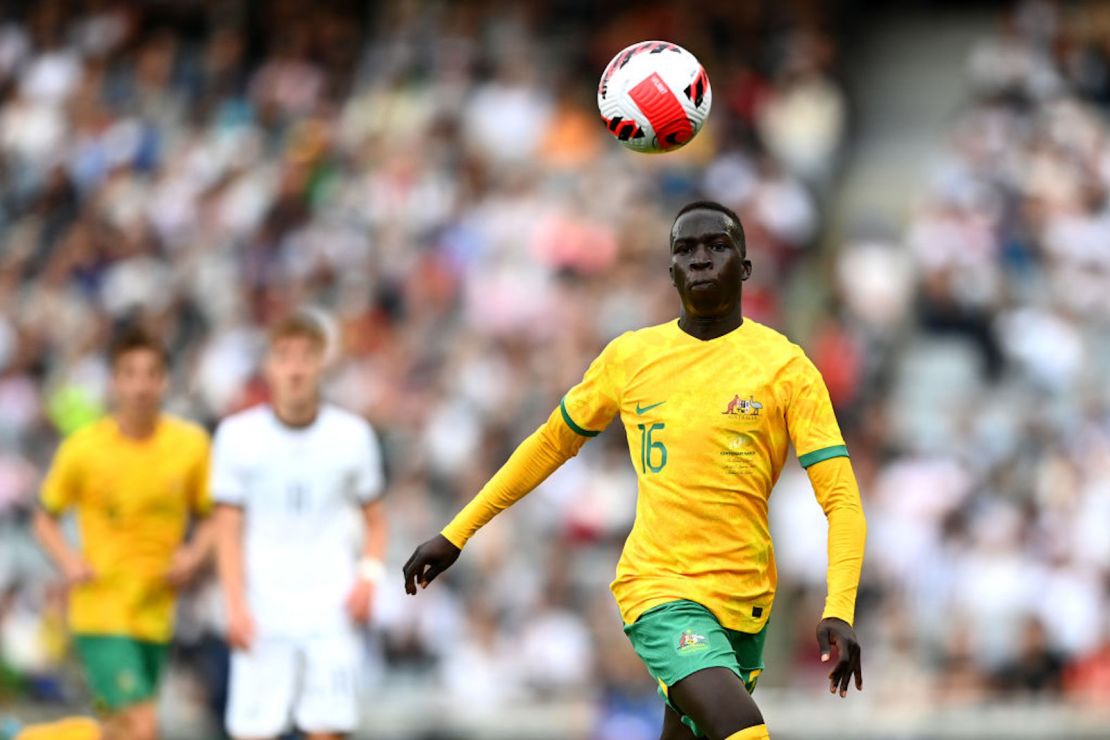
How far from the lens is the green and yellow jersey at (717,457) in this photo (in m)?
7.35

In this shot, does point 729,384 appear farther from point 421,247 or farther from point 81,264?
point 81,264

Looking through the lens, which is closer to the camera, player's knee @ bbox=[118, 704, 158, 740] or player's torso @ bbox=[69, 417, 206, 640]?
player's knee @ bbox=[118, 704, 158, 740]

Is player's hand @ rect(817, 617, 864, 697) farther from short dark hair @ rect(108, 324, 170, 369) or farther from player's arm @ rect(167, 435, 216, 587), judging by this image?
short dark hair @ rect(108, 324, 170, 369)

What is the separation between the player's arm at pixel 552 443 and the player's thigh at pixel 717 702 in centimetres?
108

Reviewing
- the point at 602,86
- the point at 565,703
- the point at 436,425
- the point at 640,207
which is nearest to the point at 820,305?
the point at 640,207

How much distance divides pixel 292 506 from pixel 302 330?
0.92 meters

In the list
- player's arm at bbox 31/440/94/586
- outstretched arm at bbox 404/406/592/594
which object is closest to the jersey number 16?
outstretched arm at bbox 404/406/592/594

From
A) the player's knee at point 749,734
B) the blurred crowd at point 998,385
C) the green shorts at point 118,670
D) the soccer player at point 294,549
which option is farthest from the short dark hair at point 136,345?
the blurred crowd at point 998,385

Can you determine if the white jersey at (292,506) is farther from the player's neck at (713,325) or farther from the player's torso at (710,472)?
the player's neck at (713,325)

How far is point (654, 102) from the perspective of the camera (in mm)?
8148

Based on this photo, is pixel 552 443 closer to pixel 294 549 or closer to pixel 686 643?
pixel 686 643

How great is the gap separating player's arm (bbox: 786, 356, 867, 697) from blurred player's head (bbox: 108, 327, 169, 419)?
4.38 m

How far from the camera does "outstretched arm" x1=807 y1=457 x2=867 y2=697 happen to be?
6871mm

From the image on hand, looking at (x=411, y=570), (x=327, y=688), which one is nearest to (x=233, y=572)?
(x=327, y=688)
